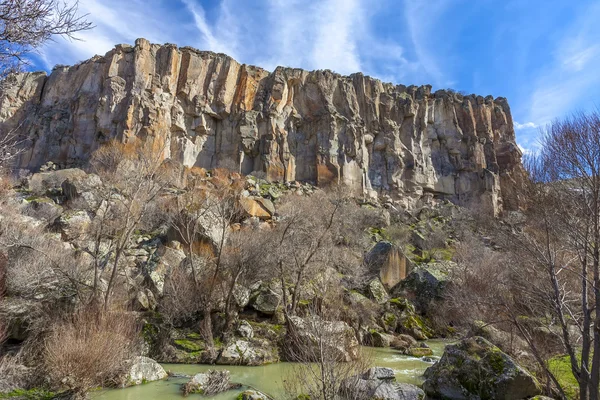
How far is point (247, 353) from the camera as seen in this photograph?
13.1 m

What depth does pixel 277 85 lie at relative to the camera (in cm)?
5241

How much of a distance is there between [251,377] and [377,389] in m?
5.14

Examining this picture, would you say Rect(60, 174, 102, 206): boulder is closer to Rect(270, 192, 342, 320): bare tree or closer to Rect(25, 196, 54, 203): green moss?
Rect(25, 196, 54, 203): green moss

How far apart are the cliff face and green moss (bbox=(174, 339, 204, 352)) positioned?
3291cm

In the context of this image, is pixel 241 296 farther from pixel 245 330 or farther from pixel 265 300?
pixel 245 330

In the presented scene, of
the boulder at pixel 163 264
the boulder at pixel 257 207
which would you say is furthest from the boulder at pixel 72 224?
the boulder at pixel 257 207

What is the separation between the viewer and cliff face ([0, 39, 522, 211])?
149ft

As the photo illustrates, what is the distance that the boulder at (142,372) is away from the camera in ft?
33.1

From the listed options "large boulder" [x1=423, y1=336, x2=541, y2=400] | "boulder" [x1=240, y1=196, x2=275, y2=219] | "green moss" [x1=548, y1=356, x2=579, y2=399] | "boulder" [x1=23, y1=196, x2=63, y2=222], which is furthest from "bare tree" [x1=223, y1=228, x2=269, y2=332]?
"boulder" [x1=23, y1=196, x2=63, y2=222]

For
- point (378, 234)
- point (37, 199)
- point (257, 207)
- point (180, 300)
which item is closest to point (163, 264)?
point (180, 300)

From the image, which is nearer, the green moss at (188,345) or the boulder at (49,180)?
the green moss at (188,345)

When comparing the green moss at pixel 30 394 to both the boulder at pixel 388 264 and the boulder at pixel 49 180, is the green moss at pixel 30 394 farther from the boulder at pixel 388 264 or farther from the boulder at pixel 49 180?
the boulder at pixel 49 180

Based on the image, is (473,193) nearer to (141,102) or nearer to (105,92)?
(141,102)

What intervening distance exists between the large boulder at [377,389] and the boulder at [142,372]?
614 centimetres
